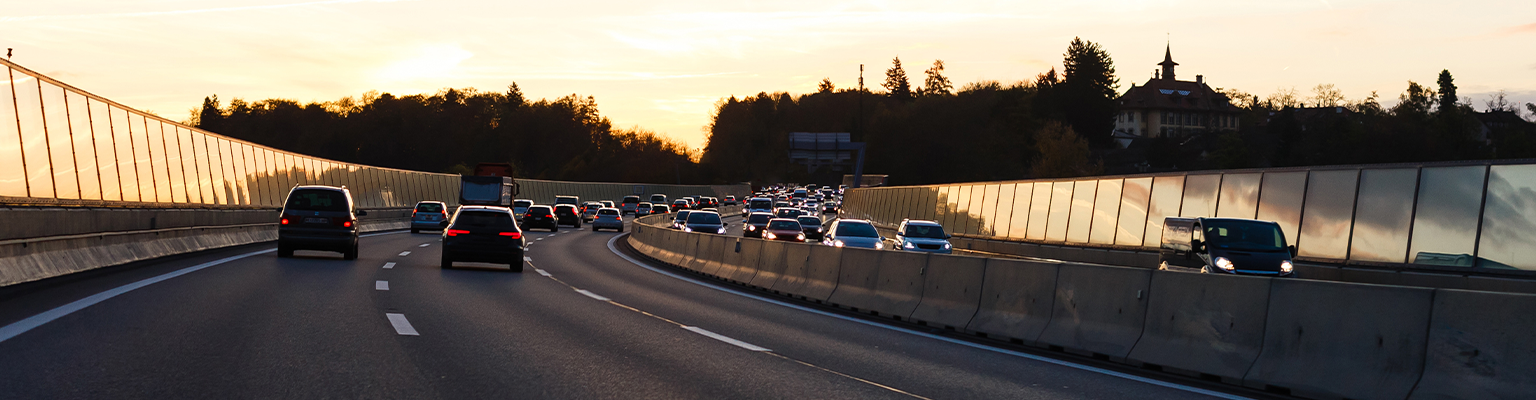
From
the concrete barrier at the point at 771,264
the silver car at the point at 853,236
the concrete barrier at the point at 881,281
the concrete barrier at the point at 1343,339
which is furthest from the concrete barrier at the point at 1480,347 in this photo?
the silver car at the point at 853,236

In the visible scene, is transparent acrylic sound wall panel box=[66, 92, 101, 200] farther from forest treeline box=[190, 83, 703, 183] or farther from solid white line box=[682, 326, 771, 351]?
forest treeline box=[190, 83, 703, 183]

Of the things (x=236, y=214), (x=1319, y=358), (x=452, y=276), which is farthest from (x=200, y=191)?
(x=1319, y=358)

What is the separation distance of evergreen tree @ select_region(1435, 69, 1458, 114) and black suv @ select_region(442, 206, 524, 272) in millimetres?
112671

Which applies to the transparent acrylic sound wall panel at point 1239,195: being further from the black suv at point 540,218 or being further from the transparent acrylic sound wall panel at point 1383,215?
the black suv at point 540,218

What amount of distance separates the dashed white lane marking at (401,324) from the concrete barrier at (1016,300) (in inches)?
211

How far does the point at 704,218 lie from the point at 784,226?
543cm

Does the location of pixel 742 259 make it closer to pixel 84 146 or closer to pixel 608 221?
pixel 84 146

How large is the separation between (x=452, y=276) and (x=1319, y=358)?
14.5 metres

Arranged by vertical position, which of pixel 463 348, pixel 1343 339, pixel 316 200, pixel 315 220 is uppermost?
pixel 1343 339

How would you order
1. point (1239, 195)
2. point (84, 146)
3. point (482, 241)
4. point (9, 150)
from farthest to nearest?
point (1239, 195) < point (84, 146) < point (482, 241) < point (9, 150)

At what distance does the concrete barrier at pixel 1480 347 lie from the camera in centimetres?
721

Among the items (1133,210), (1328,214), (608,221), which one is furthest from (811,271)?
(608,221)

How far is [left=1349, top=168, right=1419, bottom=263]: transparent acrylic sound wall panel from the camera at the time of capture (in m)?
21.1

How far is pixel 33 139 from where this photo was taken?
22.3m
